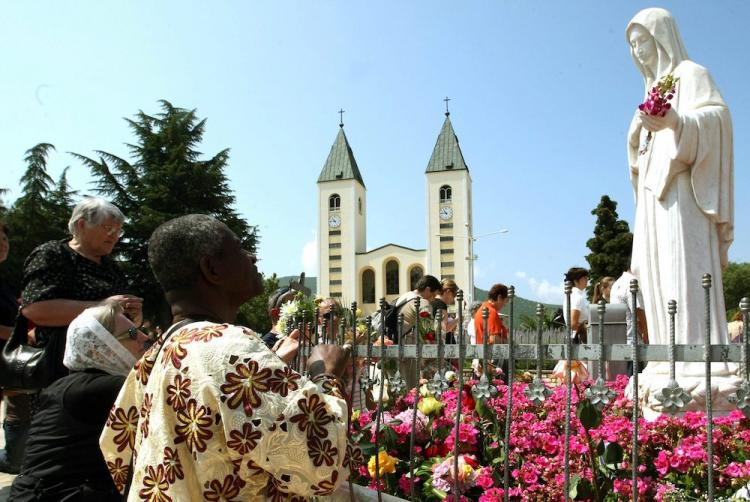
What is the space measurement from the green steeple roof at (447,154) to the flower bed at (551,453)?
69.4 meters

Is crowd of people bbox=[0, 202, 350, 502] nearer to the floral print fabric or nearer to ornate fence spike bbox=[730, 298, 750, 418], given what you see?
the floral print fabric

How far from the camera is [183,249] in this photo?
1803 mm

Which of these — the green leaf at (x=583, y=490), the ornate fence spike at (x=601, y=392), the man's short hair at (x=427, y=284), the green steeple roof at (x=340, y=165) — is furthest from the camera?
the green steeple roof at (x=340, y=165)

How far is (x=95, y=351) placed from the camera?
2723 mm

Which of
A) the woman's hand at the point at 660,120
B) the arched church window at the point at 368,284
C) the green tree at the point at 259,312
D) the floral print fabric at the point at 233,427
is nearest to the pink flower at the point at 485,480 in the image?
the floral print fabric at the point at 233,427

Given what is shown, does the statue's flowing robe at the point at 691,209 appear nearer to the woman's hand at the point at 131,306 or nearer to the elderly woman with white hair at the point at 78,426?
the woman's hand at the point at 131,306

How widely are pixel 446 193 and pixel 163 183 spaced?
4058cm

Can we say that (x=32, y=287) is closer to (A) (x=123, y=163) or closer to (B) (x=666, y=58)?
(B) (x=666, y=58)

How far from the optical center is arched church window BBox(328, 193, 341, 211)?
74775mm

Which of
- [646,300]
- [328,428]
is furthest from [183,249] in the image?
[646,300]

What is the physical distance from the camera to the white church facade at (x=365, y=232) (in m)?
71.5

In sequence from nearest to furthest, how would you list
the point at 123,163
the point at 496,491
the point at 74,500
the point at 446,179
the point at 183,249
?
1. the point at 183,249
2. the point at 74,500
3. the point at 496,491
4. the point at 123,163
5. the point at 446,179

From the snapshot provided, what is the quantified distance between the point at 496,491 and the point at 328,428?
155cm

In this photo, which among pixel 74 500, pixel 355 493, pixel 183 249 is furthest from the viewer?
pixel 355 493
